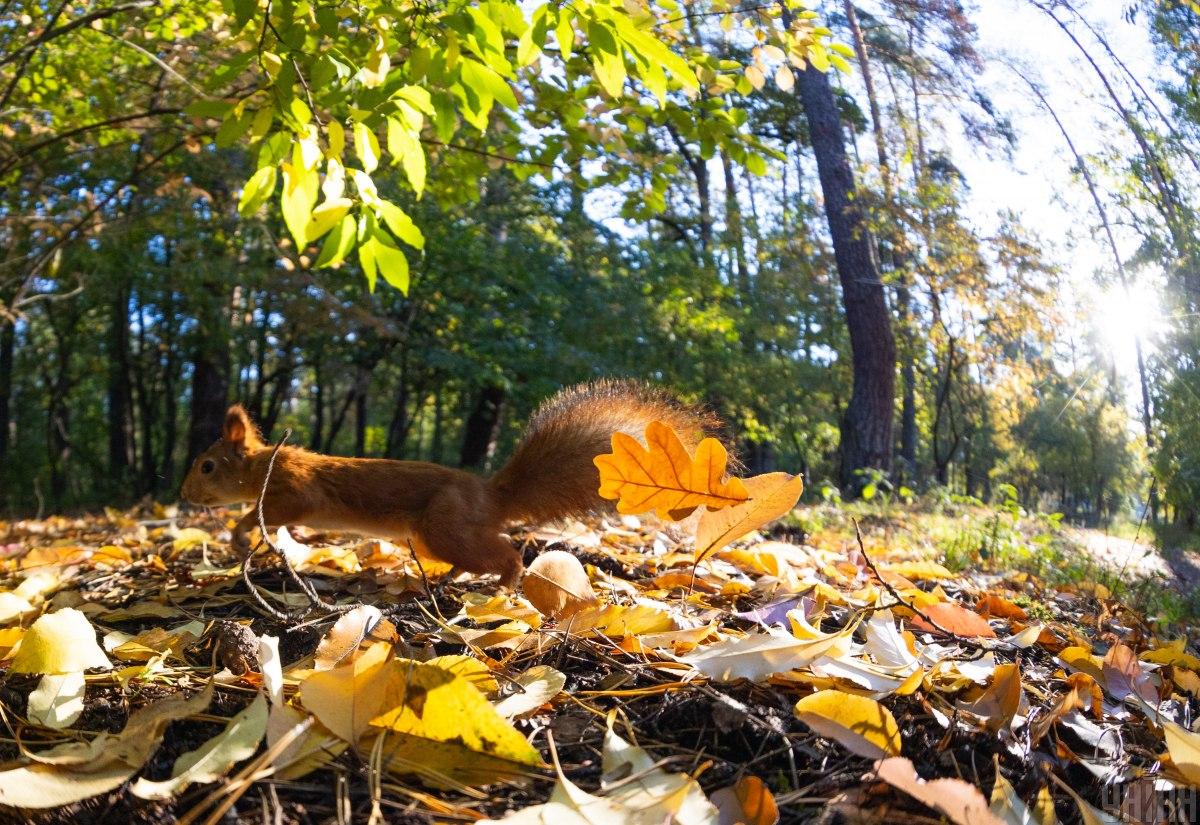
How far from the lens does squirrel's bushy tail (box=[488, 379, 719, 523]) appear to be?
7.14 feet

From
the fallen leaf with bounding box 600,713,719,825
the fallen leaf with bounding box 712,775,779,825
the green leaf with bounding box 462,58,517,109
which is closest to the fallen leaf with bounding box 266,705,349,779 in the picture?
the fallen leaf with bounding box 600,713,719,825

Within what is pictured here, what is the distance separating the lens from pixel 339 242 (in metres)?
1.33

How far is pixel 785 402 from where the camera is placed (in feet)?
51.9

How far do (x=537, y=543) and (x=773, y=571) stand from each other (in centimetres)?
85

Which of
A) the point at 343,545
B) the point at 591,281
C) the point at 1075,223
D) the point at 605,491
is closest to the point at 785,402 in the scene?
the point at 591,281

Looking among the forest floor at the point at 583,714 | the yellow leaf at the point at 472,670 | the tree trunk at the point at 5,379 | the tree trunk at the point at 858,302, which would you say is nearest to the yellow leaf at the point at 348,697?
the forest floor at the point at 583,714

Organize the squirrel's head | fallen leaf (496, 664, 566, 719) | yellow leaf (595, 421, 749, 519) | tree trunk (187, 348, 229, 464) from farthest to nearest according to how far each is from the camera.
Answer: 1. tree trunk (187, 348, 229, 464)
2. the squirrel's head
3. yellow leaf (595, 421, 749, 519)
4. fallen leaf (496, 664, 566, 719)

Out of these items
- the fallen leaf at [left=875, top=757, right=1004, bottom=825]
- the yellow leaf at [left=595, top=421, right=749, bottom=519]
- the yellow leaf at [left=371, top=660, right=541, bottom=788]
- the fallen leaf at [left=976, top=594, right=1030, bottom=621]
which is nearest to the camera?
the fallen leaf at [left=875, top=757, right=1004, bottom=825]

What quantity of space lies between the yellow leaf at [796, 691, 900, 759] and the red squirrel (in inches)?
40.9

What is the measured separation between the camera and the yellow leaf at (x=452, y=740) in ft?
2.97

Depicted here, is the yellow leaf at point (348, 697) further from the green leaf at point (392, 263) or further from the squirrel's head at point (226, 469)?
the squirrel's head at point (226, 469)

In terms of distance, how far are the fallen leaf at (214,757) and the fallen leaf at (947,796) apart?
69cm

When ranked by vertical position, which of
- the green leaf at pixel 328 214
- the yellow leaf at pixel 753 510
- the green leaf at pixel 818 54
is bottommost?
the yellow leaf at pixel 753 510

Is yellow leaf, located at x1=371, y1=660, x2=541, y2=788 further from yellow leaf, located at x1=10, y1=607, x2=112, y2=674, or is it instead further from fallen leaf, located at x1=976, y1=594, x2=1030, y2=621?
fallen leaf, located at x1=976, y1=594, x2=1030, y2=621
